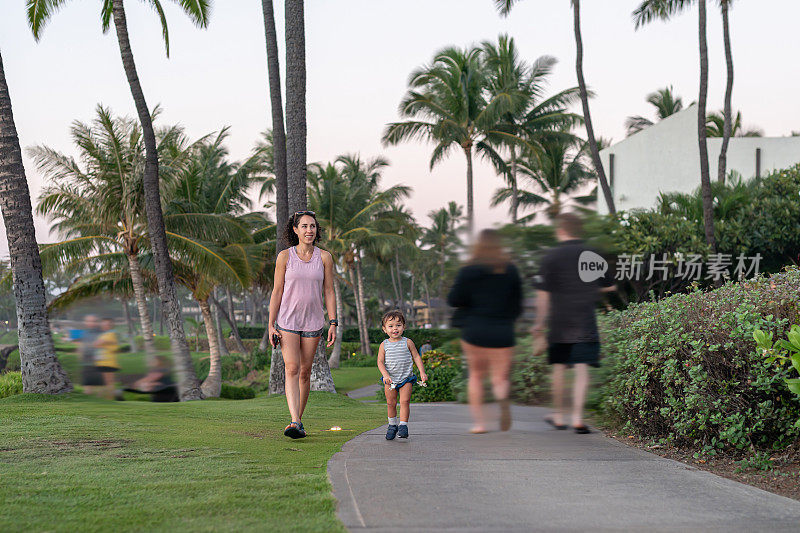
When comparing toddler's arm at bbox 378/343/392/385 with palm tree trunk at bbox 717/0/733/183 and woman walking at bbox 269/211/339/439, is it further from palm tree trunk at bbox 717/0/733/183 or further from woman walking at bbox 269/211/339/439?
palm tree trunk at bbox 717/0/733/183

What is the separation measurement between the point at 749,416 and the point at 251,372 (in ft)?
107

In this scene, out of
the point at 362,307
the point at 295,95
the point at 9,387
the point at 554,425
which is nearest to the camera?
the point at 554,425

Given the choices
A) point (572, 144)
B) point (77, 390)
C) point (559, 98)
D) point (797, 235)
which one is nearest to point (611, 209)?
point (797, 235)

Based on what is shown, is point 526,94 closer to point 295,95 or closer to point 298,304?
point 295,95

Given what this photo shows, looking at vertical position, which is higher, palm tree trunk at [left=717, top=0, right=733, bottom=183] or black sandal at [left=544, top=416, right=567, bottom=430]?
palm tree trunk at [left=717, top=0, right=733, bottom=183]

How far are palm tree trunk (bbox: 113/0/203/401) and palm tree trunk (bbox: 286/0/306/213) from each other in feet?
17.2

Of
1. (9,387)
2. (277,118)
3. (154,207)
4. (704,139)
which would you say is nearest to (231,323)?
(154,207)

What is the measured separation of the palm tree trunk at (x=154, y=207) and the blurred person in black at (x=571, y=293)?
1282cm

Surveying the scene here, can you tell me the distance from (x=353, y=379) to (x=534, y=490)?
2706 cm

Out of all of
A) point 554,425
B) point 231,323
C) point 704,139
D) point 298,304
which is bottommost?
point 231,323

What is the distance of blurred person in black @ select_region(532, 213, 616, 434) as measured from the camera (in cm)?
546

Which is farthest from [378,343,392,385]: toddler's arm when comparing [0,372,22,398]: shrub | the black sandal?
[0,372,22,398]: shrub

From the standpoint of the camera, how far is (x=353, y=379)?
30.8 metres

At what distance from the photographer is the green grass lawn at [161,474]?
10.9 ft
